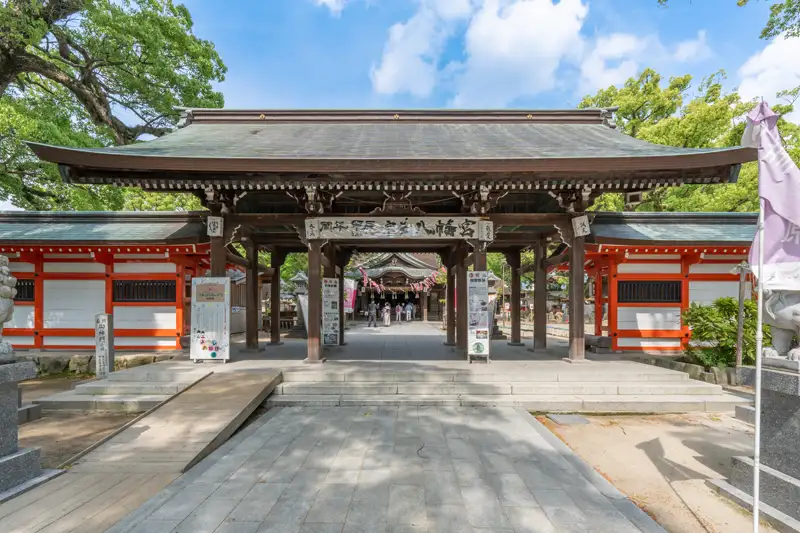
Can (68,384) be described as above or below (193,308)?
below

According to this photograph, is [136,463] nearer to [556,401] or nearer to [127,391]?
[127,391]

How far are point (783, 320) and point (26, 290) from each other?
16.0m

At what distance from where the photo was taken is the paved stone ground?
3.10 meters

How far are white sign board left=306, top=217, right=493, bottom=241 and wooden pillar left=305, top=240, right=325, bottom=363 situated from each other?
0.37m

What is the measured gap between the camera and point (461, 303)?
1006 cm

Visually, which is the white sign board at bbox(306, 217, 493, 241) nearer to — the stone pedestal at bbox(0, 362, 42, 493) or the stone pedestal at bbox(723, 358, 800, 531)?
the stone pedestal at bbox(0, 362, 42, 493)

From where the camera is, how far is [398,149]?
8281mm

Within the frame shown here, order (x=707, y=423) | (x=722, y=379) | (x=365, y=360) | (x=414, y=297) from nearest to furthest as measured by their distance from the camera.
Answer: (x=707, y=423) → (x=722, y=379) → (x=365, y=360) → (x=414, y=297)

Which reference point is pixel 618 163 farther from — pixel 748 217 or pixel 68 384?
pixel 68 384

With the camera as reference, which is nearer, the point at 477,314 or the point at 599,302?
the point at 477,314

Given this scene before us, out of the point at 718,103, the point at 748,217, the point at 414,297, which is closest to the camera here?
the point at 748,217

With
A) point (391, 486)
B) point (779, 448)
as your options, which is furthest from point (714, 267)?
point (391, 486)

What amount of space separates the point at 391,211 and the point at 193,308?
501 centimetres

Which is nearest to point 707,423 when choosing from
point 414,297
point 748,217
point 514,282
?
point 514,282
